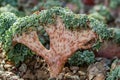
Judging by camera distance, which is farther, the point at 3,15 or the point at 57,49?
the point at 3,15

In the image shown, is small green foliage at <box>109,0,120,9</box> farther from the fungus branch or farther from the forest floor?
the fungus branch

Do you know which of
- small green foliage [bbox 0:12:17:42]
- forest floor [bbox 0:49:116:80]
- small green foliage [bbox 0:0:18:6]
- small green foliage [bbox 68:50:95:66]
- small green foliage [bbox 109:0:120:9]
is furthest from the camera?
small green foliage [bbox 109:0:120:9]

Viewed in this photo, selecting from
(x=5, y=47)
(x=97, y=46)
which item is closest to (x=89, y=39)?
(x=97, y=46)

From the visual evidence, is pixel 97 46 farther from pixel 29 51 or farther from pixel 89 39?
pixel 29 51

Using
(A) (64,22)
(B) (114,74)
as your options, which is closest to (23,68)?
(A) (64,22)

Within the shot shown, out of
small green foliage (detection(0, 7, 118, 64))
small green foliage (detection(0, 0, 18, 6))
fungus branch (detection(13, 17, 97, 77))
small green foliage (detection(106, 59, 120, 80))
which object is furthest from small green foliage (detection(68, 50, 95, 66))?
small green foliage (detection(0, 0, 18, 6))

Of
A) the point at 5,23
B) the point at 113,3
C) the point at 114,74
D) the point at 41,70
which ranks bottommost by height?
the point at 114,74

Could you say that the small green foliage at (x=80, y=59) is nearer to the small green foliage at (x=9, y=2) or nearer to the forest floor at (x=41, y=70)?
the forest floor at (x=41, y=70)

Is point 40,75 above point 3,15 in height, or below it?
below

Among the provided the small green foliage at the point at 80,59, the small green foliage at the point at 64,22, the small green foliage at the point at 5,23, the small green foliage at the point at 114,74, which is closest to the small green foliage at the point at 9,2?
the small green foliage at the point at 5,23

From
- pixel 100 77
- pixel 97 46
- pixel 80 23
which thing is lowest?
pixel 100 77

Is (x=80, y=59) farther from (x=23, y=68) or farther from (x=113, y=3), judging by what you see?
(x=113, y=3)
